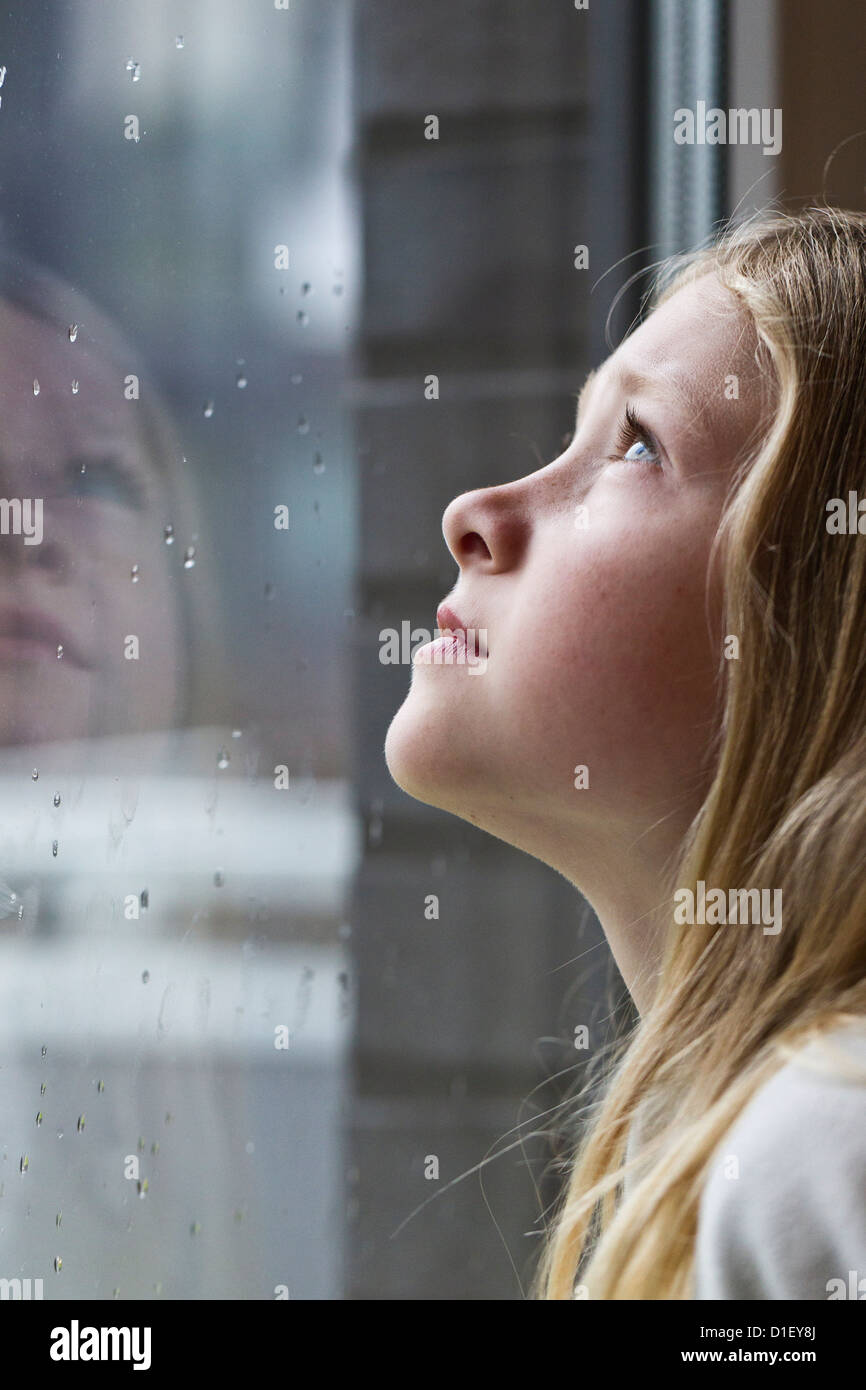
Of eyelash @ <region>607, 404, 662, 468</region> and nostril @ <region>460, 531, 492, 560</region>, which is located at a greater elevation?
eyelash @ <region>607, 404, 662, 468</region>

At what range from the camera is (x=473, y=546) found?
23.6 inches

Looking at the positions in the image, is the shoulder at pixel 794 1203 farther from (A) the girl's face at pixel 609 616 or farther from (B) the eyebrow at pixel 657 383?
(B) the eyebrow at pixel 657 383

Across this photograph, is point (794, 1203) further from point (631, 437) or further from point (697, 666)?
point (631, 437)

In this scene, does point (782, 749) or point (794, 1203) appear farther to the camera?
point (782, 749)

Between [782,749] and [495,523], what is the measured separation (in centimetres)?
17

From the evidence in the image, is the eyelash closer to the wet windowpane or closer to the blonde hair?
the blonde hair

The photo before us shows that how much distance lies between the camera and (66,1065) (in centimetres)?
74

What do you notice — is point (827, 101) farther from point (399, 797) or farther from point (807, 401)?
point (399, 797)

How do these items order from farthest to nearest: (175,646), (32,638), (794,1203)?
1. (175,646)
2. (32,638)
3. (794,1203)

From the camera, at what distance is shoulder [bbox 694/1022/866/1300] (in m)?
0.39

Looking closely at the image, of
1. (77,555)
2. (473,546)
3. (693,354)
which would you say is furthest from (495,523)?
(77,555)

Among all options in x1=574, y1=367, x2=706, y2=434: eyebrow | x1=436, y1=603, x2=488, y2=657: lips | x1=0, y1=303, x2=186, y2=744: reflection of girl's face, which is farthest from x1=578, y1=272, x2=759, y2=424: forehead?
x1=0, y1=303, x2=186, y2=744: reflection of girl's face

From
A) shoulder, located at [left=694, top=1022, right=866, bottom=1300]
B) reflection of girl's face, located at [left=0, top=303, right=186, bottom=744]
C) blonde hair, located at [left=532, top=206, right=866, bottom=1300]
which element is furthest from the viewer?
reflection of girl's face, located at [left=0, top=303, right=186, bottom=744]
